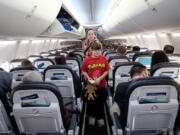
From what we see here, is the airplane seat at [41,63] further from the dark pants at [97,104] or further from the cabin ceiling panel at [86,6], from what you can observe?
the cabin ceiling panel at [86,6]

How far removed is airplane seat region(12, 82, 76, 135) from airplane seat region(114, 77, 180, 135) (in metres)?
0.80

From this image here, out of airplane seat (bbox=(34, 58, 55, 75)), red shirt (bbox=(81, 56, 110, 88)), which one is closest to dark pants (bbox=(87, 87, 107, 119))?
red shirt (bbox=(81, 56, 110, 88))

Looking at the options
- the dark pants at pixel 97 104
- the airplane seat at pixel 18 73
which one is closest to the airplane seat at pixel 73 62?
the airplane seat at pixel 18 73

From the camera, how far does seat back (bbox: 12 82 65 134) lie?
1.79 meters

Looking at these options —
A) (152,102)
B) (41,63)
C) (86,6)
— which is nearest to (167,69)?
(152,102)

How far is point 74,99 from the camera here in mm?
3326

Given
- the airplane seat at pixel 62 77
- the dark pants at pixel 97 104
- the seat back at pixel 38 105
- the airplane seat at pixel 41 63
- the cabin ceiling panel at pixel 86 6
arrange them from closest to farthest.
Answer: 1. the seat back at pixel 38 105
2. the airplane seat at pixel 62 77
3. the dark pants at pixel 97 104
4. the airplane seat at pixel 41 63
5. the cabin ceiling panel at pixel 86 6

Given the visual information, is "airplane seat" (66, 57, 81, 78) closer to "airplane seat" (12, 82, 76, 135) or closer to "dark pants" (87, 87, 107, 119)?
"dark pants" (87, 87, 107, 119)

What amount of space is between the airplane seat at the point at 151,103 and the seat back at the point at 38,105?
81 centimetres

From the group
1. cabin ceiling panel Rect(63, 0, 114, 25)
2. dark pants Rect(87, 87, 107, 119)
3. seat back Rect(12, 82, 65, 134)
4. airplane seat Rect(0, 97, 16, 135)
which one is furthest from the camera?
cabin ceiling panel Rect(63, 0, 114, 25)

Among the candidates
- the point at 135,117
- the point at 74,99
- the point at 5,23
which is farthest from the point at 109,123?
the point at 5,23

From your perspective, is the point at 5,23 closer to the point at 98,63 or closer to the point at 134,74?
the point at 98,63

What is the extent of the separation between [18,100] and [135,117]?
1.41 metres

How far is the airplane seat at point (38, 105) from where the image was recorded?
5.87 ft
